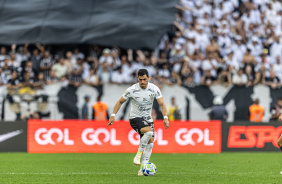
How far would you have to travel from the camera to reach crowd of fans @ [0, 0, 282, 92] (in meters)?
22.7

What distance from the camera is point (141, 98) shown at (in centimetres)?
1230

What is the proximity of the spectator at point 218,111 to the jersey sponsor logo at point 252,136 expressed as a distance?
0.84 m

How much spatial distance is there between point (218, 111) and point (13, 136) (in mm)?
7992

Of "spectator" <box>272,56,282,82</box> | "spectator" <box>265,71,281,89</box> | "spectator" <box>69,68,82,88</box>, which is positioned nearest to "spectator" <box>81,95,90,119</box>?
"spectator" <box>69,68,82,88</box>

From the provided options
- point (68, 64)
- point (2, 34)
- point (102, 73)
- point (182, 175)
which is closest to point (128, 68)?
point (102, 73)

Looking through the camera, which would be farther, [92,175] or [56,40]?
[56,40]

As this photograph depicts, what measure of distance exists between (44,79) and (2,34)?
11.4 ft

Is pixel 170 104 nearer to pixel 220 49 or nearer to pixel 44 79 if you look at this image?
pixel 220 49

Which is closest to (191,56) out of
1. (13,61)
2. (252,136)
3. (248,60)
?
(248,60)

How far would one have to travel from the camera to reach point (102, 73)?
74.8 ft

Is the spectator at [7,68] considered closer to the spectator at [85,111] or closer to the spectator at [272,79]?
the spectator at [85,111]

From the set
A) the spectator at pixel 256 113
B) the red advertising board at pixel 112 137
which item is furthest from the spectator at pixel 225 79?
the red advertising board at pixel 112 137

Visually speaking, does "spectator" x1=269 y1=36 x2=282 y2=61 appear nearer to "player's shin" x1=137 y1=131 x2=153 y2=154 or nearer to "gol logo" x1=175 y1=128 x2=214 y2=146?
"gol logo" x1=175 y1=128 x2=214 y2=146

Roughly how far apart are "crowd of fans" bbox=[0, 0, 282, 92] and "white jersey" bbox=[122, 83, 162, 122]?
1016cm
